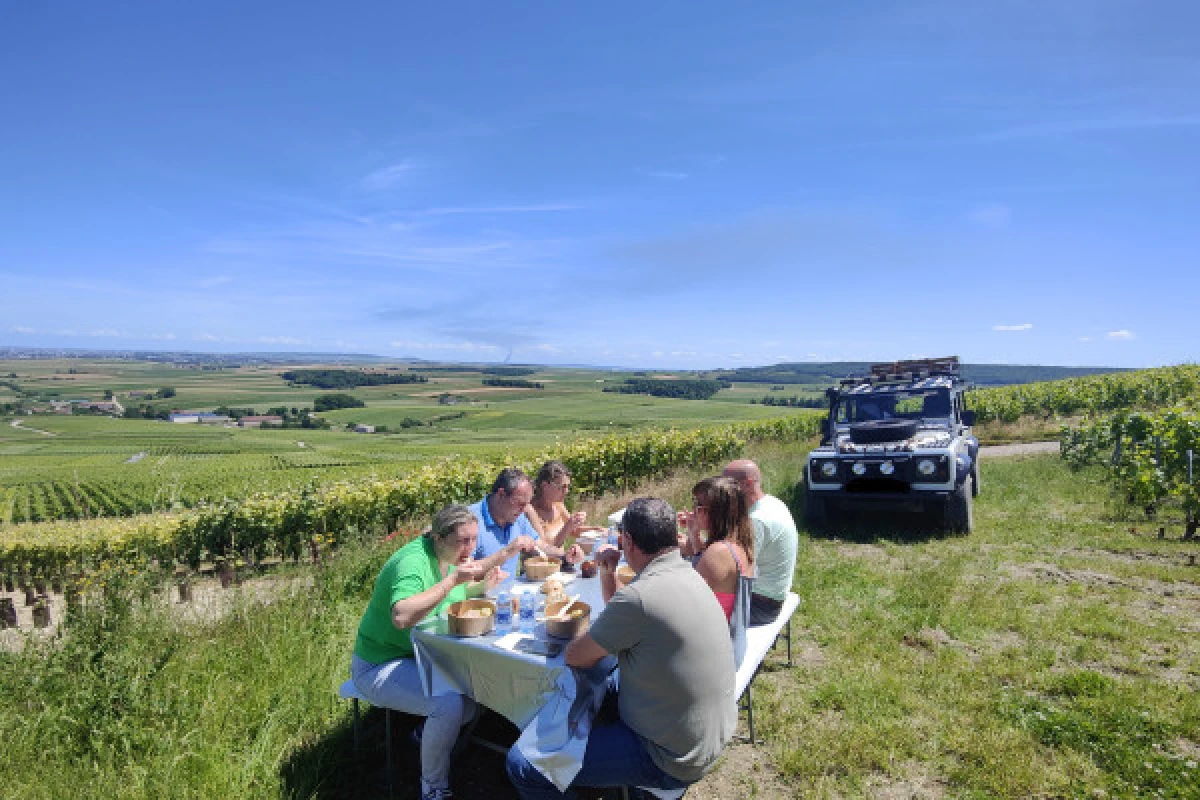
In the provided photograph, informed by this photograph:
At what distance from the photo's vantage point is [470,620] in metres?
2.90

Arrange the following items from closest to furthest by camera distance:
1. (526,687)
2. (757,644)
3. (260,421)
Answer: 1. (526,687)
2. (757,644)
3. (260,421)

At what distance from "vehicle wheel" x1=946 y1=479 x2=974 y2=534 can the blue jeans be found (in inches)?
244

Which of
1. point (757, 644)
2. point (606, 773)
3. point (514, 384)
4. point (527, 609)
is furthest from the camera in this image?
point (514, 384)

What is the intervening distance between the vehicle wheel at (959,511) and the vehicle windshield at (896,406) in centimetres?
140

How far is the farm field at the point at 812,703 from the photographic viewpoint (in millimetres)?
2975

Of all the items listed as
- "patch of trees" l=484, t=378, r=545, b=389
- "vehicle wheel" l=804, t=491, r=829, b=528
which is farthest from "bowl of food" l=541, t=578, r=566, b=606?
"patch of trees" l=484, t=378, r=545, b=389

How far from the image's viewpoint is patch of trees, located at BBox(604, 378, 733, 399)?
96.6 m

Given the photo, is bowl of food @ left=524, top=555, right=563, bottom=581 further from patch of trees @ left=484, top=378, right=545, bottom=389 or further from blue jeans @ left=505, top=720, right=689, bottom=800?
patch of trees @ left=484, top=378, right=545, bottom=389

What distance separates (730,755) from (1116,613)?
391cm

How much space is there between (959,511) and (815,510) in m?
1.65

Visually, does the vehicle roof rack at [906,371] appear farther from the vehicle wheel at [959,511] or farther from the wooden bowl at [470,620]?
the wooden bowl at [470,620]

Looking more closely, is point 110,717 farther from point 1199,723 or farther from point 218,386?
point 218,386

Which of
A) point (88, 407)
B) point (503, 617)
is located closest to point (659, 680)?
point (503, 617)

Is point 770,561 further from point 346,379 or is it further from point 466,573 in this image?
point 346,379
